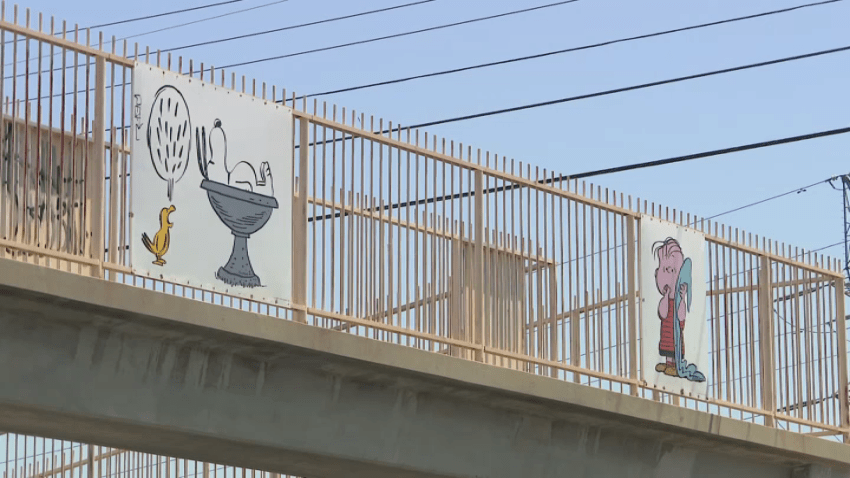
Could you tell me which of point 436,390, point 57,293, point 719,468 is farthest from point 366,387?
point 719,468

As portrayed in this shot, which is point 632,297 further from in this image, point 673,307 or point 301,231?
point 301,231

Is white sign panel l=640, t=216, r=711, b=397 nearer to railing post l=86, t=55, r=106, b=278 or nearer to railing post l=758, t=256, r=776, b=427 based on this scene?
railing post l=758, t=256, r=776, b=427

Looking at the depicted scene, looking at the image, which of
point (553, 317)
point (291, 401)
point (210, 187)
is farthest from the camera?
point (553, 317)

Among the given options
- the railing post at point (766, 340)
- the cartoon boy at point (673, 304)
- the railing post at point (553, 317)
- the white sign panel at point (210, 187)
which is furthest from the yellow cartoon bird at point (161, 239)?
the railing post at point (766, 340)

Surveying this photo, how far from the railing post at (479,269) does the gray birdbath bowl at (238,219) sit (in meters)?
2.70

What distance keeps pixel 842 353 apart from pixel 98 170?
1035 cm

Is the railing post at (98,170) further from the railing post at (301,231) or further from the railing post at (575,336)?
the railing post at (575,336)

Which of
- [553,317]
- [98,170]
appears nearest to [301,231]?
[98,170]

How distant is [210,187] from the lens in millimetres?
13148

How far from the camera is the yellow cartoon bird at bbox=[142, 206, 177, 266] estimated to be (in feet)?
41.6

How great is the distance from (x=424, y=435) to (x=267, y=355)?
2157mm

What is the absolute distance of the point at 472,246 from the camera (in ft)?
51.5

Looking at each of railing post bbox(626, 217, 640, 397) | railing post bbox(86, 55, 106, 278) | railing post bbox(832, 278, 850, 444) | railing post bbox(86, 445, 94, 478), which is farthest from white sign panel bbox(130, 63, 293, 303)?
railing post bbox(832, 278, 850, 444)

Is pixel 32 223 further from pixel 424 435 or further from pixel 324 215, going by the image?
pixel 424 435
